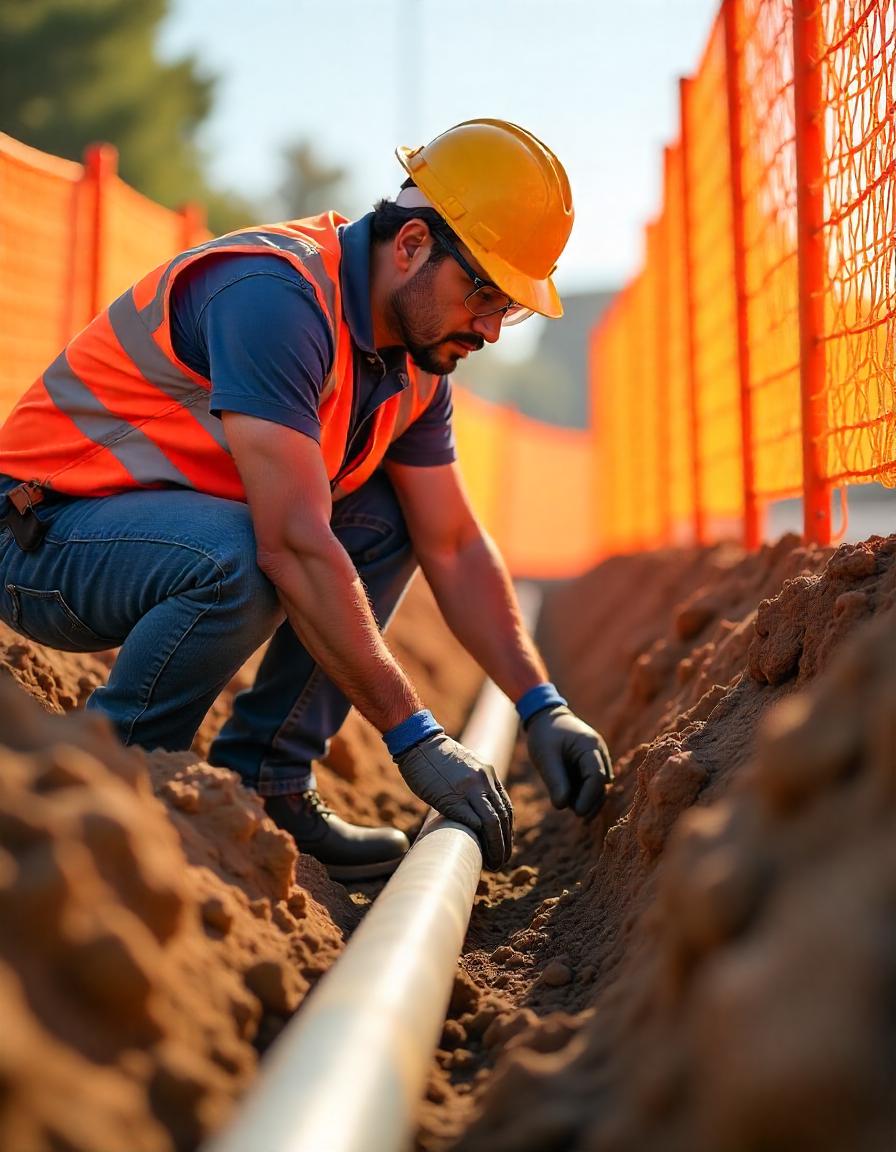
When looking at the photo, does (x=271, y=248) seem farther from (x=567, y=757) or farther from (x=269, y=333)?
(x=567, y=757)

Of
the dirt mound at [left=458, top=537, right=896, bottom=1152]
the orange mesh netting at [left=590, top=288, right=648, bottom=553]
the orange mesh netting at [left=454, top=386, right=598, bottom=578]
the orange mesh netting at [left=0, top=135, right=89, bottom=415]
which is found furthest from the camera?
the orange mesh netting at [left=454, top=386, right=598, bottom=578]

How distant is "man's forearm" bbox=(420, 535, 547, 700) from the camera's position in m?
3.12

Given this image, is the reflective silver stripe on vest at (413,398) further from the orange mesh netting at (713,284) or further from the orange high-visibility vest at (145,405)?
the orange mesh netting at (713,284)

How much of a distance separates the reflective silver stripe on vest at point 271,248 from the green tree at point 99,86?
60.3 feet

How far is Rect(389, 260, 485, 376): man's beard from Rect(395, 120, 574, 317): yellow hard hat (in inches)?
5.4

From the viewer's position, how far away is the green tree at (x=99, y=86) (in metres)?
19.2

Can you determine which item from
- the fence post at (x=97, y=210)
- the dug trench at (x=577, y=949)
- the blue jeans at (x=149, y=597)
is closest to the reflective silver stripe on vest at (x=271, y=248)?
the blue jeans at (x=149, y=597)

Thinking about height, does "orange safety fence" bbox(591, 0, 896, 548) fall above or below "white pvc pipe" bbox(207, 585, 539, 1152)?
above

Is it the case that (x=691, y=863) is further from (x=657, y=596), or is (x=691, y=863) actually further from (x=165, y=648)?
(x=657, y=596)

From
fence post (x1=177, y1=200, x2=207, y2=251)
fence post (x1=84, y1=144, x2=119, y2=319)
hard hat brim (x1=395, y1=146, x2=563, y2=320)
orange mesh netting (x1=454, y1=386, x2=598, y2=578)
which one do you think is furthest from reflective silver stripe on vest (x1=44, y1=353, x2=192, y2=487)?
orange mesh netting (x1=454, y1=386, x2=598, y2=578)

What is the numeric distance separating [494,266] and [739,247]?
67.5 inches

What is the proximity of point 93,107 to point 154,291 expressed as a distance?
66.1 ft

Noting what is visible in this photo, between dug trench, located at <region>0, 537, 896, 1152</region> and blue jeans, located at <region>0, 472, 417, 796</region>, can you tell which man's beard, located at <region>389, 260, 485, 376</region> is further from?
dug trench, located at <region>0, 537, 896, 1152</region>

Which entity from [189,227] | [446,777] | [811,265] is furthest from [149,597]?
[189,227]
